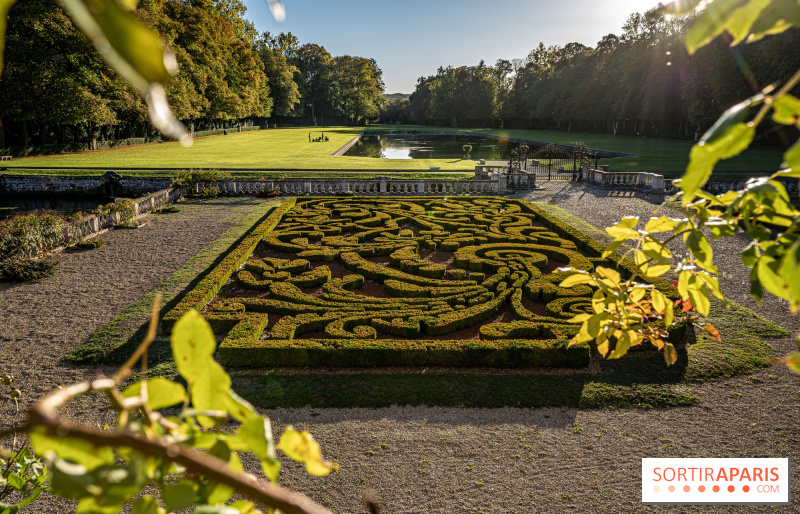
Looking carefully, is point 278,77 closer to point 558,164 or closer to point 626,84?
point 626,84

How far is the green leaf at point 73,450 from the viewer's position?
0.54 m

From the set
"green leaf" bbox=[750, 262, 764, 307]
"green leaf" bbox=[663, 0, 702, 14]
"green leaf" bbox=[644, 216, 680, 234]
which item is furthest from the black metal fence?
"green leaf" bbox=[663, 0, 702, 14]

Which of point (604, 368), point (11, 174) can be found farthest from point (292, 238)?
point (11, 174)

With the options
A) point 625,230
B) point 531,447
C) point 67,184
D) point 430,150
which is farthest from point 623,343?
point 430,150

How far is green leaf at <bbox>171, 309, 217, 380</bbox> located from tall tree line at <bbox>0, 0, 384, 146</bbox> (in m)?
15.8

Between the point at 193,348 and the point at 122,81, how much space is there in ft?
143

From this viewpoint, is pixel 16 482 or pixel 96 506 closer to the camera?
pixel 96 506

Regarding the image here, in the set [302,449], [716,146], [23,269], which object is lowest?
[23,269]

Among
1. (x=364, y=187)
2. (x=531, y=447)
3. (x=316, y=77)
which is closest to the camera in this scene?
(x=531, y=447)

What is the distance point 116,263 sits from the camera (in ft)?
39.2

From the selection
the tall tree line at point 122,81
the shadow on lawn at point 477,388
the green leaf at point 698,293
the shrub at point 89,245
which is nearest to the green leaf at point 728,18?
the green leaf at point 698,293

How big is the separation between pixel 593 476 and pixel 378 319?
13.1 ft

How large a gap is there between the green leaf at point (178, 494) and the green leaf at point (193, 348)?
14 centimetres

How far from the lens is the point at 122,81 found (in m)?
37.0
